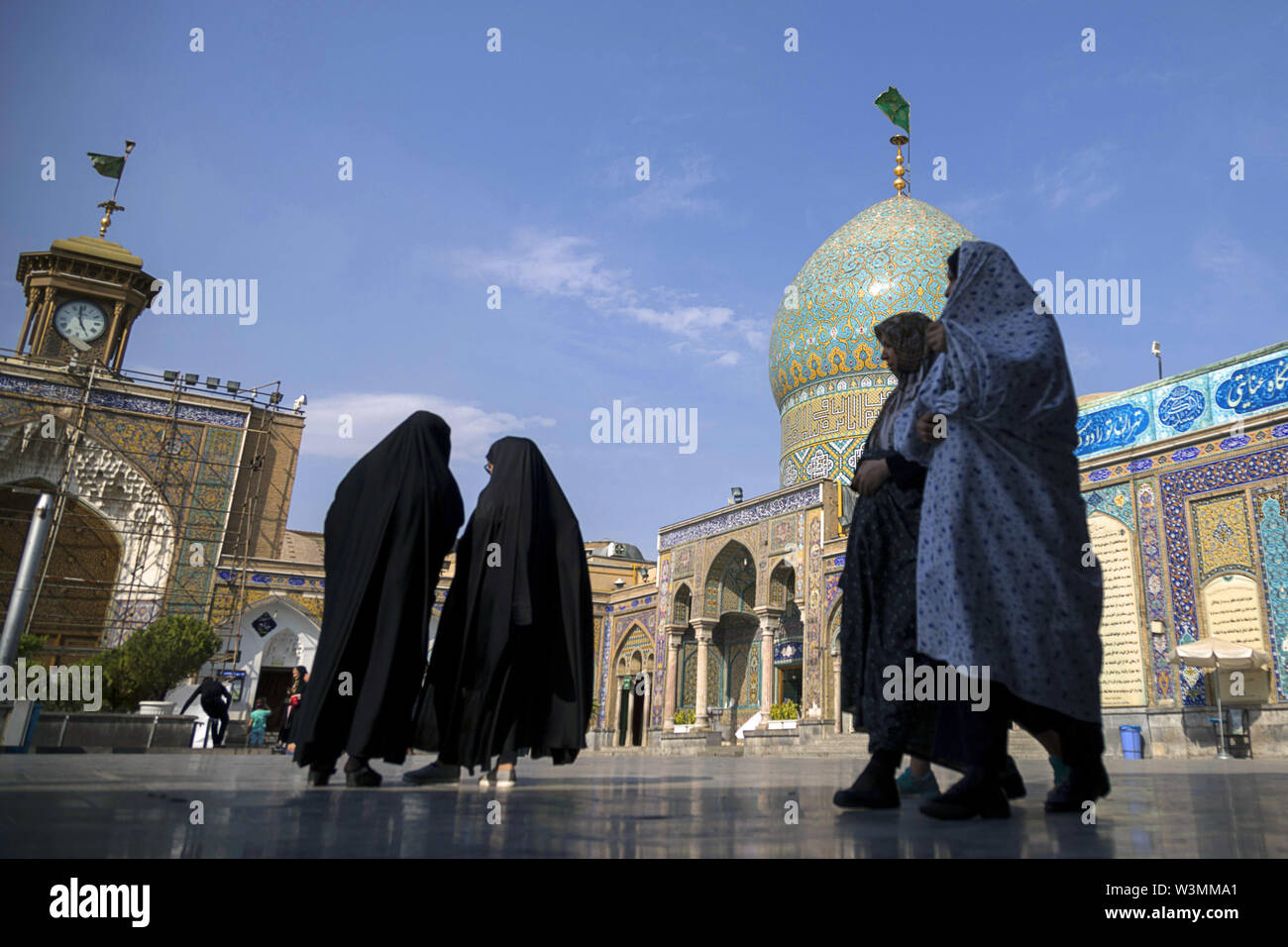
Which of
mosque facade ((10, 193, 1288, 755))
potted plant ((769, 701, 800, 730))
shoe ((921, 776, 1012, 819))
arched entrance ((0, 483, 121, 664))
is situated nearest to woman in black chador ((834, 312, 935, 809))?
shoe ((921, 776, 1012, 819))

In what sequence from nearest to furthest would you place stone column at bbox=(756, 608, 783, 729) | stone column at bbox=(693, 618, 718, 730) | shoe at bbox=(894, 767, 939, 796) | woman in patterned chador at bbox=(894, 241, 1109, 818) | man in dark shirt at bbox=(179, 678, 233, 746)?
woman in patterned chador at bbox=(894, 241, 1109, 818) < shoe at bbox=(894, 767, 939, 796) < man in dark shirt at bbox=(179, 678, 233, 746) < stone column at bbox=(756, 608, 783, 729) < stone column at bbox=(693, 618, 718, 730)

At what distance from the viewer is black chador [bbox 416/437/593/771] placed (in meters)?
3.26

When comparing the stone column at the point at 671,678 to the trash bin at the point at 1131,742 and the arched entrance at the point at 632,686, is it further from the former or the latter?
the trash bin at the point at 1131,742

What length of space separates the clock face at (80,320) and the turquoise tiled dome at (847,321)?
13.9m

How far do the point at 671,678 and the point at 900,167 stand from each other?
12.0 metres

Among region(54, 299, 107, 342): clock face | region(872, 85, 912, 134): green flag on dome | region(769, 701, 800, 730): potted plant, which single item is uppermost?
region(872, 85, 912, 134): green flag on dome

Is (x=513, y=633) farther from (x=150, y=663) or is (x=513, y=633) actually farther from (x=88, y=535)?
(x=88, y=535)

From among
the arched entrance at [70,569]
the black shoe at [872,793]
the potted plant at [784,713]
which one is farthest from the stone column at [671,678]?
the black shoe at [872,793]

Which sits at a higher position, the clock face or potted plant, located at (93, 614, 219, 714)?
the clock face

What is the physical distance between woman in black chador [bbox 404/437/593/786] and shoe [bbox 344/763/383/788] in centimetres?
23

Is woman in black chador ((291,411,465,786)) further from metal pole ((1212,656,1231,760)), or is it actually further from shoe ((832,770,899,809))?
metal pole ((1212,656,1231,760))

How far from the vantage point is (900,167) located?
67.5ft

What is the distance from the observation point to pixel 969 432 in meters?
2.22
